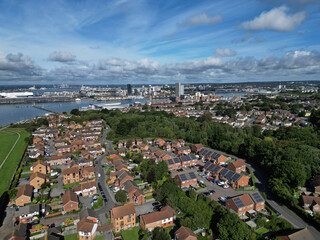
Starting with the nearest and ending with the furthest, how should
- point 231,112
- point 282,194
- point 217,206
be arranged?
point 217,206, point 282,194, point 231,112

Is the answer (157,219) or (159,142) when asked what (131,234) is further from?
(159,142)

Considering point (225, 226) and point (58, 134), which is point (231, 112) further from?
point (225, 226)

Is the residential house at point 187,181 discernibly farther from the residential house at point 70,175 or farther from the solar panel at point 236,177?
the residential house at point 70,175

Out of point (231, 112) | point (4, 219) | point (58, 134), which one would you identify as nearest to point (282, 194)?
point (4, 219)

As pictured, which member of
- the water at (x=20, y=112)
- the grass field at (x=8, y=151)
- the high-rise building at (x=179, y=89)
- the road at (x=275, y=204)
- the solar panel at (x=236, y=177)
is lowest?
the water at (x=20, y=112)

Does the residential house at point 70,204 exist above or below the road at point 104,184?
above

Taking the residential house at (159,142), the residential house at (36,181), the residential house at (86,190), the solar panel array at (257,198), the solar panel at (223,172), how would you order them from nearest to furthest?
the solar panel array at (257,198)
the residential house at (86,190)
the residential house at (36,181)
the solar panel at (223,172)
the residential house at (159,142)

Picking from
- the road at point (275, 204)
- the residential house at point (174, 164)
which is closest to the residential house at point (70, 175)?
the residential house at point (174, 164)

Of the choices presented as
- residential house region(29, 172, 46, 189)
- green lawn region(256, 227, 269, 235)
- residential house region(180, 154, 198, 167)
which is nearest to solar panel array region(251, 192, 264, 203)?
green lawn region(256, 227, 269, 235)
